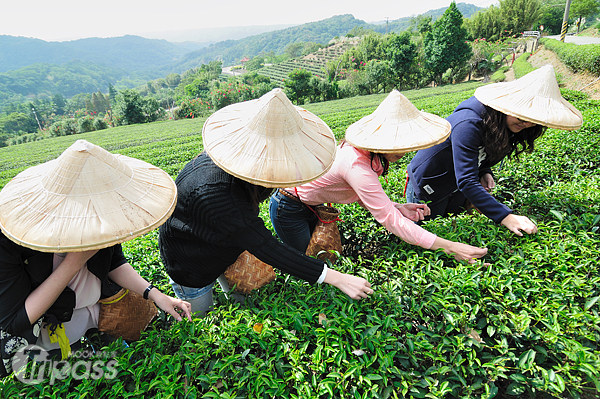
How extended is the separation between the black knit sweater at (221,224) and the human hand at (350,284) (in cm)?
7

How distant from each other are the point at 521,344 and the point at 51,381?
2.21m

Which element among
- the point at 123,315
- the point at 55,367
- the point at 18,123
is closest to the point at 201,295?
the point at 123,315

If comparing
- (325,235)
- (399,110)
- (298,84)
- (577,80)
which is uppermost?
(399,110)

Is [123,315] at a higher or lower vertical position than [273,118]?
lower

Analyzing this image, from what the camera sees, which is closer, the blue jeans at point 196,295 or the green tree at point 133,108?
the blue jeans at point 196,295

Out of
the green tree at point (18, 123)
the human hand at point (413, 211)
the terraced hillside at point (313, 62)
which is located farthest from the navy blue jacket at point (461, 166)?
the green tree at point (18, 123)

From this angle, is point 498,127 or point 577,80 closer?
point 498,127

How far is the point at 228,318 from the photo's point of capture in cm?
164

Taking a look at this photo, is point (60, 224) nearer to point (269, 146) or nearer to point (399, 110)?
point (269, 146)

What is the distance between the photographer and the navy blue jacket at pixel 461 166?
2029mm

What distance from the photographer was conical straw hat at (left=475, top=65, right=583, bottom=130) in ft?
6.24

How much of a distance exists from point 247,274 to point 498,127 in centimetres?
198

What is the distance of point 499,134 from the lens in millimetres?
2139

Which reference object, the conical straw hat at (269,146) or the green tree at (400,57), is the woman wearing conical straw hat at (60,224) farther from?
the green tree at (400,57)
